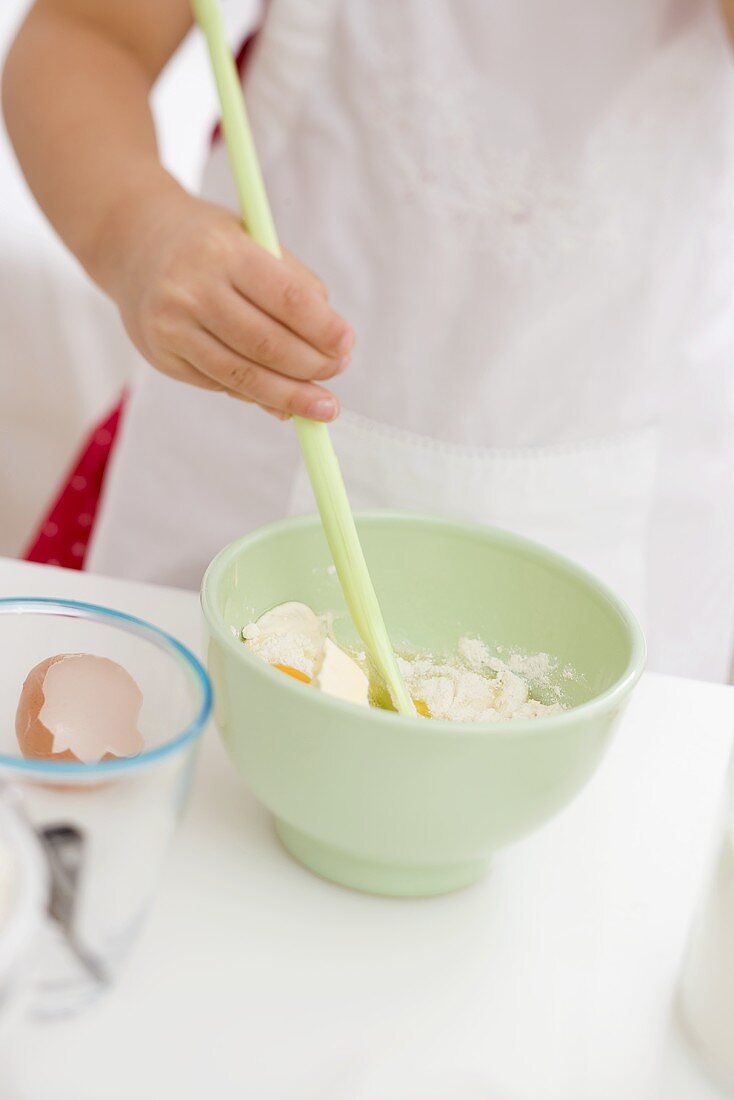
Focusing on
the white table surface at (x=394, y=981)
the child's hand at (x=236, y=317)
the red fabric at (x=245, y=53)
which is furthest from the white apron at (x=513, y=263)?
the white table surface at (x=394, y=981)

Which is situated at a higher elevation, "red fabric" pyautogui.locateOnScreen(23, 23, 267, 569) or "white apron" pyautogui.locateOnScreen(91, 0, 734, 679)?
"white apron" pyautogui.locateOnScreen(91, 0, 734, 679)

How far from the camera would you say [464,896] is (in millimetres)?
480

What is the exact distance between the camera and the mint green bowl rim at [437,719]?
0.41m

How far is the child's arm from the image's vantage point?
1.87ft

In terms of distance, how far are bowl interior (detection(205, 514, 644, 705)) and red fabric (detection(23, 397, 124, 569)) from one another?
21.9 inches

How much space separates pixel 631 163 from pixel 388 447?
0.77 ft

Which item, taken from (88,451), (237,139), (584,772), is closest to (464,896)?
(584,772)

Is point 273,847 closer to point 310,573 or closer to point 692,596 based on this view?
point 310,573

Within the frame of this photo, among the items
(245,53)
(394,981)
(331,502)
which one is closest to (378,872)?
(394,981)

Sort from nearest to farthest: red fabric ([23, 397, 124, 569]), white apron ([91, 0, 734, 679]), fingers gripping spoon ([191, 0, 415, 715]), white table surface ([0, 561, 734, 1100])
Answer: white table surface ([0, 561, 734, 1100]) → fingers gripping spoon ([191, 0, 415, 715]) → white apron ([91, 0, 734, 679]) → red fabric ([23, 397, 124, 569])

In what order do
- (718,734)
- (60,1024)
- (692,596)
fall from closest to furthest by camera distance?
(60,1024) < (718,734) < (692,596)

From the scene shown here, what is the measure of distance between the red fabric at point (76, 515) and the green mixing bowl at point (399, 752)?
580 mm

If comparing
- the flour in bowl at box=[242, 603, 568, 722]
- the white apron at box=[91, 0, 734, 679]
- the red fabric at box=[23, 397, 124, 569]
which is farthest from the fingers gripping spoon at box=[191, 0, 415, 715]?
the red fabric at box=[23, 397, 124, 569]

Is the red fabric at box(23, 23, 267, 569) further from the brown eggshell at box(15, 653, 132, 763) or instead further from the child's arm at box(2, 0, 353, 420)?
the brown eggshell at box(15, 653, 132, 763)
